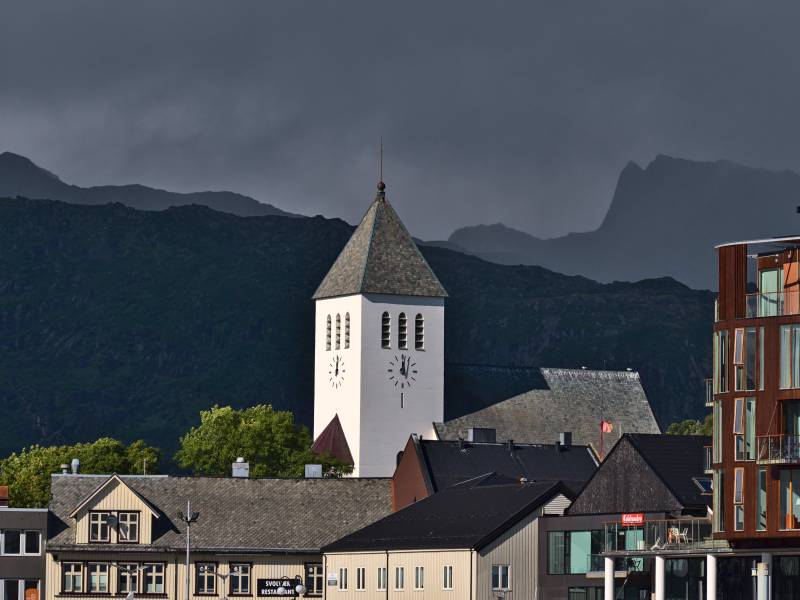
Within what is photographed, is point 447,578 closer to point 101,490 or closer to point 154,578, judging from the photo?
point 154,578

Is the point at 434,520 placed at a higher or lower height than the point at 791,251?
lower

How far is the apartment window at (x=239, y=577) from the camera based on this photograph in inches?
5162

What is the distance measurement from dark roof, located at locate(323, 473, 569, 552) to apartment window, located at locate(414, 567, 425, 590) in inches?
47.8

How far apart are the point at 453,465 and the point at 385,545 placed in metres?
22.5

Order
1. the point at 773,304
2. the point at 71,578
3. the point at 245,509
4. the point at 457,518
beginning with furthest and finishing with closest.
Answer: the point at 245,509 < the point at 71,578 < the point at 457,518 < the point at 773,304

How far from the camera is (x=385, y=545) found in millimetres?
124125

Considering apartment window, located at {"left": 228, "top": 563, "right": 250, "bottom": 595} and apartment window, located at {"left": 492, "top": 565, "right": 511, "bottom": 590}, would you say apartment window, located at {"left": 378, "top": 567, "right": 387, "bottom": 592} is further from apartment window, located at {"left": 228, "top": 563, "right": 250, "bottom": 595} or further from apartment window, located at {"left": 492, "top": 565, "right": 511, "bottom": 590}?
apartment window, located at {"left": 228, "top": 563, "right": 250, "bottom": 595}

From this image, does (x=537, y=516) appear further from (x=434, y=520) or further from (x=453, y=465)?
(x=453, y=465)

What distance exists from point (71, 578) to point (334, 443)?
66.0 m

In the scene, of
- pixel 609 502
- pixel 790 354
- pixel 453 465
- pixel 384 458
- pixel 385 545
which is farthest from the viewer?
pixel 384 458

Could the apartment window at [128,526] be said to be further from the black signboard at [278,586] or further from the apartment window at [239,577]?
the black signboard at [278,586]

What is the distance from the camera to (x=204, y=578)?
131750mm

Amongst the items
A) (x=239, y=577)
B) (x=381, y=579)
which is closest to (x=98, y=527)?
(x=239, y=577)

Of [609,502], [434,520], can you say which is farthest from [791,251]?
[434,520]
